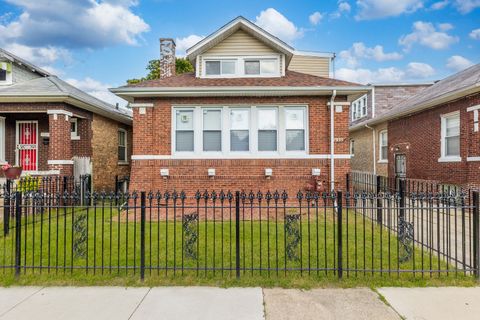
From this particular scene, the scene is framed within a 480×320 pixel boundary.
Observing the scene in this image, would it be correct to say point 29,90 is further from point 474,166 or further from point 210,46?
point 474,166

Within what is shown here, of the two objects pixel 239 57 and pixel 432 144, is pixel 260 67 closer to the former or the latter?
pixel 239 57

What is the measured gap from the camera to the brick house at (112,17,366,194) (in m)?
10.8

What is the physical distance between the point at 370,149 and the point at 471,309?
660 inches

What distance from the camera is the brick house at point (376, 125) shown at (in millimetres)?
17969

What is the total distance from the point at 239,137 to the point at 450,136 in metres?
8.54

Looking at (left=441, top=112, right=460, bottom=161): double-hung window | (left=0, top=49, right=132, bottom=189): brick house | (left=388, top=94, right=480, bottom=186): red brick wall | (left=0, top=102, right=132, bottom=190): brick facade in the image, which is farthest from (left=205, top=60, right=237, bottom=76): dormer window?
(left=441, top=112, right=460, bottom=161): double-hung window

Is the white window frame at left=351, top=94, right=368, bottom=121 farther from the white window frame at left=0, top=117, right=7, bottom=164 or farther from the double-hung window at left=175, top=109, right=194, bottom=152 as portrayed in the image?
the white window frame at left=0, top=117, right=7, bottom=164

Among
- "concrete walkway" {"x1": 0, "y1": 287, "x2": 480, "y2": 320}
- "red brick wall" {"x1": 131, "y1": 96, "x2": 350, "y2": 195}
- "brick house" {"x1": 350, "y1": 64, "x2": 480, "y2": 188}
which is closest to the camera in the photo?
"concrete walkway" {"x1": 0, "y1": 287, "x2": 480, "y2": 320}

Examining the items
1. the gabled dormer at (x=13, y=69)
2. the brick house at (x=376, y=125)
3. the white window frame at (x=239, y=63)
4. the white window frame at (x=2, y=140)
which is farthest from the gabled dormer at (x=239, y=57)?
the brick house at (x=376, y=125)

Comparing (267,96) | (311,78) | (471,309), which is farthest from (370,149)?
(471,309)

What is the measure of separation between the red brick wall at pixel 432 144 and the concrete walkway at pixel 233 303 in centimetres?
816

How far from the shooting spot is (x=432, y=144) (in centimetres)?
1265

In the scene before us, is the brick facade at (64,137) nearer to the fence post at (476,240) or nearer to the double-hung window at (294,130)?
the double-hung window at (294,130)

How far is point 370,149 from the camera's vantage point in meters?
19.2
